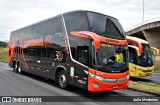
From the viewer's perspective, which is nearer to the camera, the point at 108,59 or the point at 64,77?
the point at 108,59

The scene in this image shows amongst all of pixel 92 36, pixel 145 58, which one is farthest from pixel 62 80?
pixel 145 58

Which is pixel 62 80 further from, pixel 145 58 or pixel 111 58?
pixel 145 58

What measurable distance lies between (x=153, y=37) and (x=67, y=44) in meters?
36.7

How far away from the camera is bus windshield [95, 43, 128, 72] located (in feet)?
30.9

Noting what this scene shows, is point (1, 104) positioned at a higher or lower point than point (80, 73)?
lower

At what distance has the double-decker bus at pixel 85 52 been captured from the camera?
9406mm

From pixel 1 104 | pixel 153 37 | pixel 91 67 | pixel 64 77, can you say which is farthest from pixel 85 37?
pixel 153 37

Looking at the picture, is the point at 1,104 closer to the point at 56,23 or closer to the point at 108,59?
the point at 108,59

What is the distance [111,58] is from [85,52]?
114 centimetres

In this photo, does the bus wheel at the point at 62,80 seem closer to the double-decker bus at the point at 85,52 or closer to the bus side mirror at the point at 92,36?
the double-decker bus at the point at 85,52

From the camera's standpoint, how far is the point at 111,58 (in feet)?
32.0

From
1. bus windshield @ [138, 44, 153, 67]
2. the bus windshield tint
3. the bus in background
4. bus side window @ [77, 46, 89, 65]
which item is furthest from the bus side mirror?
bus windshield @ [138, 44, 153, 67]

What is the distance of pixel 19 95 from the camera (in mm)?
9414

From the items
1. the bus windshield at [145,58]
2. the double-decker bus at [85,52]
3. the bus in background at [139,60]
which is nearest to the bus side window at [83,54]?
the double-decker bus at [85,52]
